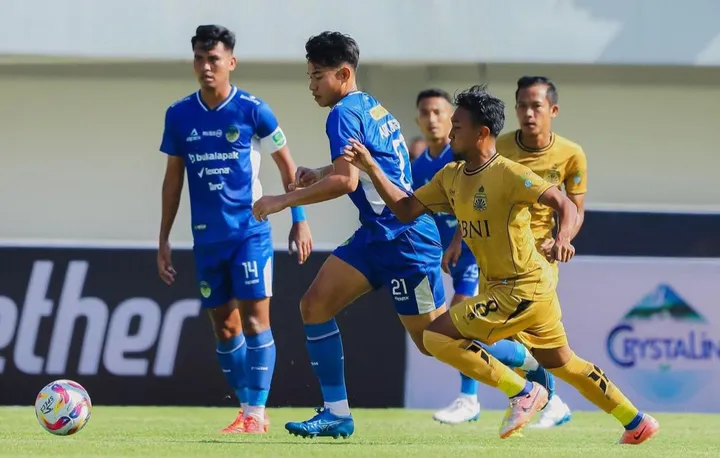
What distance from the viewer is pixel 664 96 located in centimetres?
1538

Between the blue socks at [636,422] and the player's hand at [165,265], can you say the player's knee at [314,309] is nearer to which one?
the player's hand at [165,265]

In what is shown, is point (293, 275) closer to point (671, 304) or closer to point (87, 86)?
point (671, 304)

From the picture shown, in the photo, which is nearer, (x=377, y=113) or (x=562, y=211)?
(x=562, y=211)

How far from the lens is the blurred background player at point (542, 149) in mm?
8656

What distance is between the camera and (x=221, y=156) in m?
8.12

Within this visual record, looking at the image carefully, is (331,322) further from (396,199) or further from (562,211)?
(562,211)

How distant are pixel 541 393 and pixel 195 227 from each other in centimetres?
228

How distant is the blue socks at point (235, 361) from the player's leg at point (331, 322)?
1001 mm

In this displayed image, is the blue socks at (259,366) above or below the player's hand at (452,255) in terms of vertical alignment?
below

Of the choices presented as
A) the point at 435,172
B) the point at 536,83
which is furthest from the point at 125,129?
the point at 536,83

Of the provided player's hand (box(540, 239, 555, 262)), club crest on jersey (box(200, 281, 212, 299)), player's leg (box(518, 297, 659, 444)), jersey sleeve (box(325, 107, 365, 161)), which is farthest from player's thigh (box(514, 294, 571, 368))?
club crest on jersey (box(200, 281, 212, 299))

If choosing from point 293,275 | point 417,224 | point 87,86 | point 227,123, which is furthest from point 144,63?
A: point 417,224

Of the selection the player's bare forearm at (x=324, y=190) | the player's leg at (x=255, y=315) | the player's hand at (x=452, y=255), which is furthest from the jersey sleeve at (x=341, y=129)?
the player's hand at (x=452, y=255)

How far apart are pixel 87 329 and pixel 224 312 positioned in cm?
289
